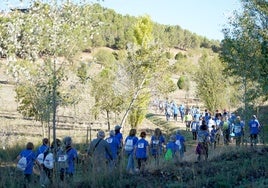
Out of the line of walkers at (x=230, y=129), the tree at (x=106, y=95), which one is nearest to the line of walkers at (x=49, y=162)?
the line of walkers at (x=230, y=129)

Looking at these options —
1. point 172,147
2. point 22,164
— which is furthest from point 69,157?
point 172,147

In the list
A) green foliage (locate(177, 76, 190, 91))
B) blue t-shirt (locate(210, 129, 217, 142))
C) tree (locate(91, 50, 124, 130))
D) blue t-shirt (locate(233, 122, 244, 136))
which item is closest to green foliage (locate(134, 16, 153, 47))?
tree (locate(91, 50, 124, 130))

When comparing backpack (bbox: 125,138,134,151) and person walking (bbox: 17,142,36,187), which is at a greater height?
backpack (bbox: 125,138,134,151)

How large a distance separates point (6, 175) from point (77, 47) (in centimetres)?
347

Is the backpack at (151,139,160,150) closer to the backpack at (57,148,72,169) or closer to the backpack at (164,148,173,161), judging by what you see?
the backpack at (164,148,173,161)

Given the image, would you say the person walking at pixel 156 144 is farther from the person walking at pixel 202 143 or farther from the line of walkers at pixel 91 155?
the person walking at pixel 202 143

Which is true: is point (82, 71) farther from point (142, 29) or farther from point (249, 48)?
point (142, 29)

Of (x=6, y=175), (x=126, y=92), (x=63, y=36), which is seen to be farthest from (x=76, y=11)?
(x=126, y=92)

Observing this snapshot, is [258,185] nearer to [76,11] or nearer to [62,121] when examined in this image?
[76,11]

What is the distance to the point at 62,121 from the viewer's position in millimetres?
35438

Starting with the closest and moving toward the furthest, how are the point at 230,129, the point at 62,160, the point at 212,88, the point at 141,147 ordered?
1. the point at 62,160
2. the point at 141,147
3. the point at 230,129
4. the point at 212,88

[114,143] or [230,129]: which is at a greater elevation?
[230,129]

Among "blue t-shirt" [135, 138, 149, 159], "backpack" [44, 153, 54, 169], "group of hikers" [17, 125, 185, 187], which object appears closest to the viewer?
"group of hikers" [17, 125, 185, 187]

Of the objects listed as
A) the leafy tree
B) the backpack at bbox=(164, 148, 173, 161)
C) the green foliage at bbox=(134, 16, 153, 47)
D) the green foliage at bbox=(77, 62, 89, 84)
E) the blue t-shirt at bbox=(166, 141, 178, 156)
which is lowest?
the backpack at bbox=(164, 148, 173, 161)
